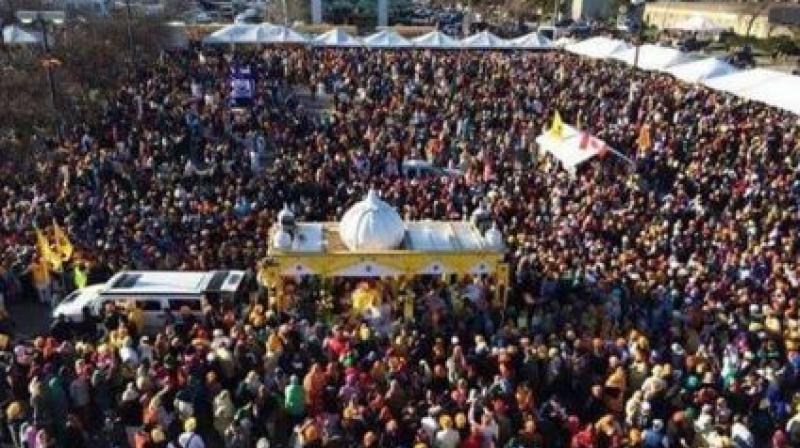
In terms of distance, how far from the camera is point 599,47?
37406 millimetres

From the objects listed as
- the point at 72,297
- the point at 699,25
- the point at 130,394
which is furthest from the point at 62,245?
the point at 699,25

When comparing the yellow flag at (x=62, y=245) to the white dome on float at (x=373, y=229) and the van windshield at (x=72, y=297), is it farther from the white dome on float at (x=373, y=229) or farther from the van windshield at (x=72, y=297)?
the white dome on float at (x=373, y=229)

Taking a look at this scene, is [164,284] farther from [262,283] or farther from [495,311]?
[495,311]

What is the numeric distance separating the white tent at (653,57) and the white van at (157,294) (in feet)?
73.8

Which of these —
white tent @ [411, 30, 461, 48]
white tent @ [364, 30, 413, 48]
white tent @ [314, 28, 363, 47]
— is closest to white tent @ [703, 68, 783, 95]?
white tent @ [411, 30, 461, 48]

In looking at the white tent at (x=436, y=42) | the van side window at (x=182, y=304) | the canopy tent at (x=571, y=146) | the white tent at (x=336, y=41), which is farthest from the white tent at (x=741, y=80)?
the van side window at (x=182, y=304)

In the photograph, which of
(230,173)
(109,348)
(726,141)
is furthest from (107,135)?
(726,141)

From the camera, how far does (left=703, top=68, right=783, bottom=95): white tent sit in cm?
2677

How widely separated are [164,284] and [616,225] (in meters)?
9.10

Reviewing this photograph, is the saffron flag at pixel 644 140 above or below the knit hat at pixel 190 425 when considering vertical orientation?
below

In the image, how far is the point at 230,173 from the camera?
21.7 meters

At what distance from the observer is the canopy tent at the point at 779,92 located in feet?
79.3

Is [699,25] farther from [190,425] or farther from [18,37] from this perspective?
[190,425]

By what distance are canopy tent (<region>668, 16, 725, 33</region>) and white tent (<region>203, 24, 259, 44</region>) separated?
30.8 m
